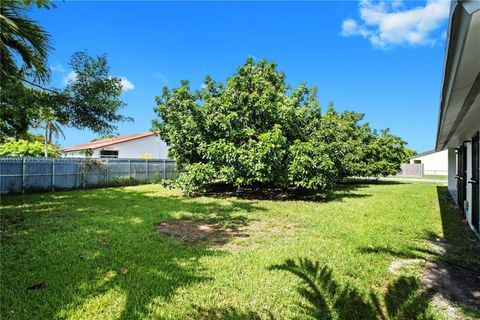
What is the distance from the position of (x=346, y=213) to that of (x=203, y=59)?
379 inches

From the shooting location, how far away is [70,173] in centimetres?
1457

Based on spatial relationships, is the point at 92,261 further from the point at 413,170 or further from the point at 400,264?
the point at 413,170

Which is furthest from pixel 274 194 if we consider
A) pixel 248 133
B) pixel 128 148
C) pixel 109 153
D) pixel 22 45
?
pixel 109 153

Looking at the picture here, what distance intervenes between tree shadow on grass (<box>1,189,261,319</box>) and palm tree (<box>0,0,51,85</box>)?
3.51 meters

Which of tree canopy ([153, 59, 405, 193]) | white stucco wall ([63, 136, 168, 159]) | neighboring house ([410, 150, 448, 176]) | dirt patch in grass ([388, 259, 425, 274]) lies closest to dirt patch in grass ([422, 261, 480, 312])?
dirt patch in grass ([388, 259, 425, 274])

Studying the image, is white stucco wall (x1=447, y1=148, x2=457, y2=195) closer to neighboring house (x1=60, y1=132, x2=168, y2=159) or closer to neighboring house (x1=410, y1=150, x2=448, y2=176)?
neighboring house (x1=60, y1=132, x2=168, y2=159)

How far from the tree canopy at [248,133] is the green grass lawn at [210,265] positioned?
2.97 metres

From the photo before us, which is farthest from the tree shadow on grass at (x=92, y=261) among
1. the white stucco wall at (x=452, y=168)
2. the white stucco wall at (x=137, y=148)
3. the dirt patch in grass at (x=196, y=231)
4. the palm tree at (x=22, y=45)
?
the white stucco wall at (x=137, y=148)

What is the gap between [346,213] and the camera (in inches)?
332

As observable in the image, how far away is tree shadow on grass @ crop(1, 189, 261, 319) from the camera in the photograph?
295 centimetres

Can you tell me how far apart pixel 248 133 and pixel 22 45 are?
6.93 m

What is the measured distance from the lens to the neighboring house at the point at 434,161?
37719 mm

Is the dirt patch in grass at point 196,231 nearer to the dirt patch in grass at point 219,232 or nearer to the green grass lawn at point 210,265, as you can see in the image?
the dirt patch in grass at point 219,232

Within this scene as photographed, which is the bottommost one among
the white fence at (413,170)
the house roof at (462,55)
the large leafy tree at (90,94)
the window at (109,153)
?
the white fence at (413,170)
